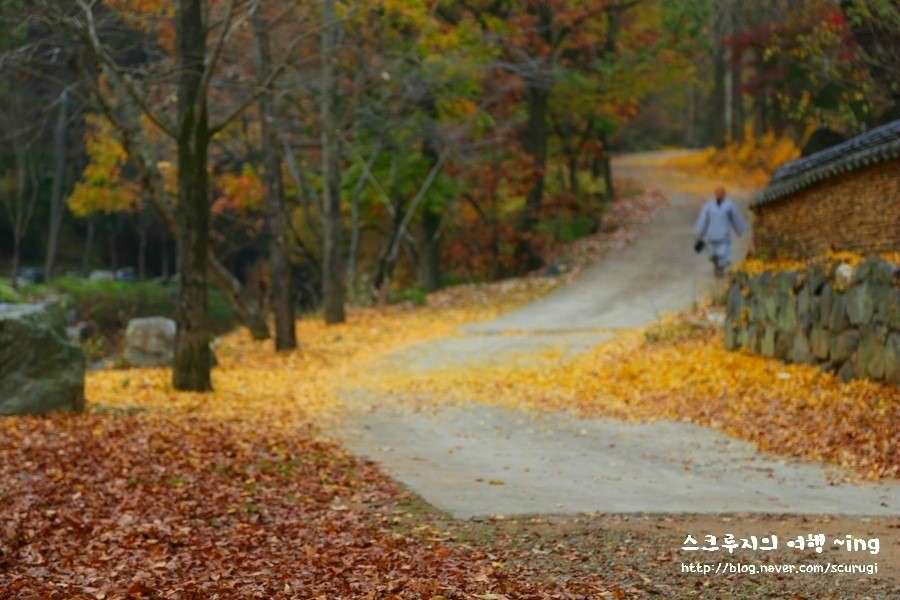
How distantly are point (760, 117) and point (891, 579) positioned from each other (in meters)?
38.0

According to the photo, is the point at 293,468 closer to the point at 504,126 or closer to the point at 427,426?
the point at 427,426

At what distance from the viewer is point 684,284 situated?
2584cm

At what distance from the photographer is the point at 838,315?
12945 millimetres

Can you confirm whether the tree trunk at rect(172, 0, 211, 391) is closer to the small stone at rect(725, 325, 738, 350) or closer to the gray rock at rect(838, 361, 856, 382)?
the small stone at rect(725, 325, 738, 350)

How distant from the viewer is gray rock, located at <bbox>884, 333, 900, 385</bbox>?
1156 cm

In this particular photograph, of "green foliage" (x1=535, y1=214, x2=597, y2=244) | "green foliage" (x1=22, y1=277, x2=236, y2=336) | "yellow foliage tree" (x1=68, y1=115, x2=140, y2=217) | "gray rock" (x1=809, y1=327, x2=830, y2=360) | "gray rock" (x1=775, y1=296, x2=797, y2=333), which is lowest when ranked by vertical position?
"green foliage" (x1=22, y1=277, x2=236, y2=336)

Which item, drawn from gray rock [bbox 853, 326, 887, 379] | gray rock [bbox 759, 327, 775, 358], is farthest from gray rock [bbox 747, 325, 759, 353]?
gray rock [bbox 853, 326, 887, 379]

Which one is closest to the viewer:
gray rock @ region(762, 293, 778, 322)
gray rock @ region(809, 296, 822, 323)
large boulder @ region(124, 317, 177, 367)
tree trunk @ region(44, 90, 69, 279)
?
gray rock @ region(809, 296, 822, 323)

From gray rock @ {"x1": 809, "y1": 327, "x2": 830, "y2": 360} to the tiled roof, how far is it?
1.93 meters

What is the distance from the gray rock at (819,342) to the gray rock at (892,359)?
1436 mm

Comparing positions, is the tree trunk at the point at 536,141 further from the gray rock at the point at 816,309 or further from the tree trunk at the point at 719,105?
the gray rock at the point at 816,309

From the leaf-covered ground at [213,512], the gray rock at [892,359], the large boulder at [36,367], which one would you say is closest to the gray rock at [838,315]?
the gray rock at [892,359]

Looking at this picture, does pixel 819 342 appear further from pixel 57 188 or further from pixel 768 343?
pixel 57 188

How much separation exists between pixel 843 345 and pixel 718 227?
29.1 ft
